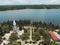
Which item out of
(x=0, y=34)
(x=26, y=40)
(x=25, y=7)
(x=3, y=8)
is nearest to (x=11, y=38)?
(x=26, y=40)

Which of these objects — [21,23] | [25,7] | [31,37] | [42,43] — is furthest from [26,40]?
[25,7]

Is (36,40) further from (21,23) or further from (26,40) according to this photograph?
(21,23)

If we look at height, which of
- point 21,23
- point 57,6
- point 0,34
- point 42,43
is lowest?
point 57,6

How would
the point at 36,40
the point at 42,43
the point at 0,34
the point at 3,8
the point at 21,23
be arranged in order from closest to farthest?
the point at 42,43 → the point at 36,40 → the point at 0,34 → the point at 21,23 → the point at 3,8

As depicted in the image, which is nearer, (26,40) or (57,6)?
(26,40)

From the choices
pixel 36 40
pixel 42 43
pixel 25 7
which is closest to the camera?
pixel 42 43

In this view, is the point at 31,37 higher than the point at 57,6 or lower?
higher

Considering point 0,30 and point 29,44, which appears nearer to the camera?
point 29,44

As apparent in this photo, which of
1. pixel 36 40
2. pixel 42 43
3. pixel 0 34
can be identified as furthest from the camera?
pixel 0 34

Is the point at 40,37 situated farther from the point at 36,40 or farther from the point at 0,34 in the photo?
the point at 0,34
